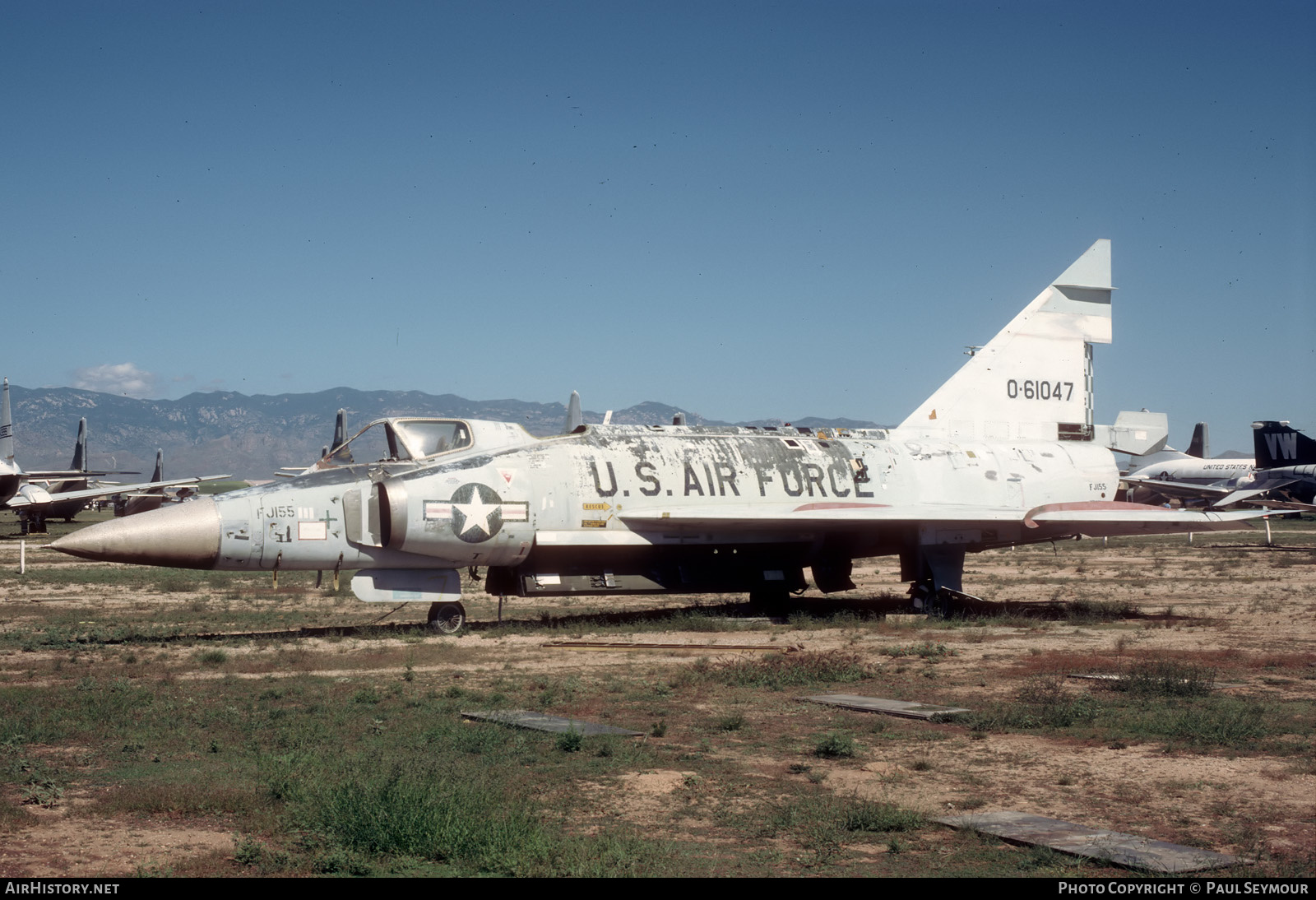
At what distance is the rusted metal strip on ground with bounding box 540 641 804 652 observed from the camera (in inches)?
618

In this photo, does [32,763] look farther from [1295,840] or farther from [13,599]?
[13,599]

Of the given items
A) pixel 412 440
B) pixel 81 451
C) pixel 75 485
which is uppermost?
pixel 81 451

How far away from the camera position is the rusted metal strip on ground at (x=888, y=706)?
10352 mm

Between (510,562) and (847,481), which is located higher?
(847,481)

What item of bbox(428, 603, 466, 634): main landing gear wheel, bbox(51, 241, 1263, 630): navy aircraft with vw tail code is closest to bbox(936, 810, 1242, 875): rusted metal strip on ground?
bbox(51, 241, 1263, 630): navy aircraft with vw tail code

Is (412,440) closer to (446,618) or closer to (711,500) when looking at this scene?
(446,618)

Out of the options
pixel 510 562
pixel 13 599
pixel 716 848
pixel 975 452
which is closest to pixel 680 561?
pixel 510 562

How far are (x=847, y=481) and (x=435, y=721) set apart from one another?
39.6ft

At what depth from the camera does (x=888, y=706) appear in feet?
35.6

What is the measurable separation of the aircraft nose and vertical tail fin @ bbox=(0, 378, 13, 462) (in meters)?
48.8

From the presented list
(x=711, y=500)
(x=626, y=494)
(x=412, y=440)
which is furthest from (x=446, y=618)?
(x=711, y=500)

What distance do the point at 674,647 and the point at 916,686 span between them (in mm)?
4585

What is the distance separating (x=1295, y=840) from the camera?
6.37m

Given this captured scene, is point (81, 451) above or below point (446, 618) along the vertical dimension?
above
